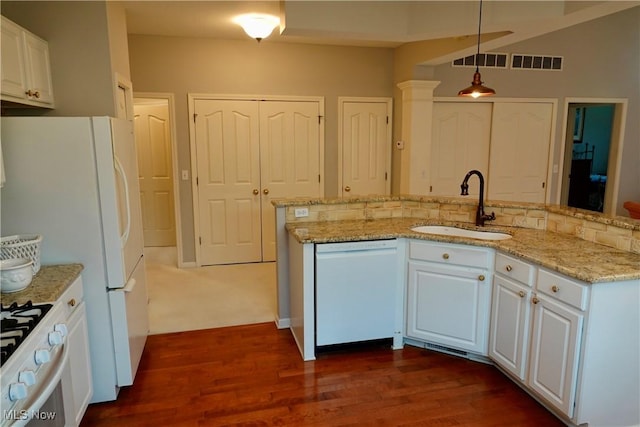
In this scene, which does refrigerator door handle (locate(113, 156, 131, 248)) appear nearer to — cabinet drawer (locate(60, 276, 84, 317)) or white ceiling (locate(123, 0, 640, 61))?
cabinet drawer (locate(60, 276, 84, 317))

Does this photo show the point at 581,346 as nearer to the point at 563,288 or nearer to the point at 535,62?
the point at 563,288

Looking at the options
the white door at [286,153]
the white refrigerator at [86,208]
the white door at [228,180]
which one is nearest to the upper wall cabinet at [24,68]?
the white refrigerator at [86,208]

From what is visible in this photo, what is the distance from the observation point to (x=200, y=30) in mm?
4316

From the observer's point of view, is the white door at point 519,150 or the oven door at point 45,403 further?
the white door at point 519,150

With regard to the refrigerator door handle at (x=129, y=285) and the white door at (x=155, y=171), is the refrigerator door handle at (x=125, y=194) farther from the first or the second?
the white door at (x=155, y=171)

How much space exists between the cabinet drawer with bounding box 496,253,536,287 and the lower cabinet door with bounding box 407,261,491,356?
13cm

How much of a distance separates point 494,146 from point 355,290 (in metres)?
3.48

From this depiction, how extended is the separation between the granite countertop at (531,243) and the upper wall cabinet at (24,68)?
6.20 ft

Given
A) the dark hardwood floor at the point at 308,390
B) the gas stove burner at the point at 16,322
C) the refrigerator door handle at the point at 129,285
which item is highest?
the gas stove burner at the point at 16,322

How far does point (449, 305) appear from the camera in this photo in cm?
279

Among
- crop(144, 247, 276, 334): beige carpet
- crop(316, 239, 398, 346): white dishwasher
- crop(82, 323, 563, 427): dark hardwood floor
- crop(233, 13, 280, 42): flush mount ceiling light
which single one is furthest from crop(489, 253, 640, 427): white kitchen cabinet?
crop(233, 13, 280, 42): flush mount ceiling light

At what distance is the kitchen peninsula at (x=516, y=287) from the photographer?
6.59ft

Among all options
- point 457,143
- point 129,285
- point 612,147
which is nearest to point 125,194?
point 129,285

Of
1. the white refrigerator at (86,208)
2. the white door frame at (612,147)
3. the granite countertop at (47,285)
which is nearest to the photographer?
the granite countertop at (47,285)
